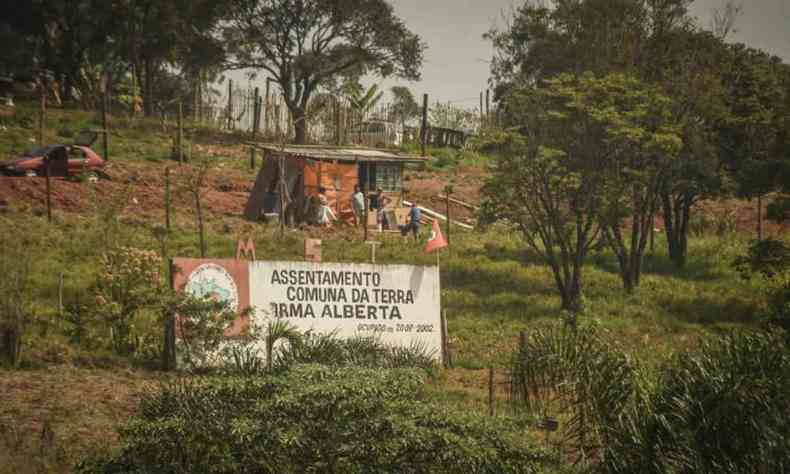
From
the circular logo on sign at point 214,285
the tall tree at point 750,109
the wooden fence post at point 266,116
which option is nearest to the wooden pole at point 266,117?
the wooden fence post at point 266,116

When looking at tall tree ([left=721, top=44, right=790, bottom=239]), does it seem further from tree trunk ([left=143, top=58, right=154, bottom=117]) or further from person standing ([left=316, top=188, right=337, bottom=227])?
tree trunk ([left=143, top=58, right=154, bottom=117])

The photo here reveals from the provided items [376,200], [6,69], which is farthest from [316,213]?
[6,69]

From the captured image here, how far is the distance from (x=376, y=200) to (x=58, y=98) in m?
21.0

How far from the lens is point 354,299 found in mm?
20906

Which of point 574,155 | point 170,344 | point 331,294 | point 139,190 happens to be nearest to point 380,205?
point 574,155

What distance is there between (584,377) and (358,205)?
22050 mm

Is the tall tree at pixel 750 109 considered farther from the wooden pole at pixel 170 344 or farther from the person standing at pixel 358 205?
the wooden pole at pixel 170 344

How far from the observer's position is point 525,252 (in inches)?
1393

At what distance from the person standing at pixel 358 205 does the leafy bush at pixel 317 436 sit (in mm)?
22464

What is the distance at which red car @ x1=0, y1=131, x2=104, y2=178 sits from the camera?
109 feet

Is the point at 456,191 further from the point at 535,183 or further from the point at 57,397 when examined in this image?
the point at 57,397

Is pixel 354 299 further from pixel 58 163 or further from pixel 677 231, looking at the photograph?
pixel 677 231

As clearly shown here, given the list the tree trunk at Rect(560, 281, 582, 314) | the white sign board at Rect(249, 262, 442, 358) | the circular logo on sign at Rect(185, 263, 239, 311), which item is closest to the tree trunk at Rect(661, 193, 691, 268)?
the tree trunk at Rect(560, 281, 582, 314)

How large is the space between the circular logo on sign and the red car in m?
15.0
